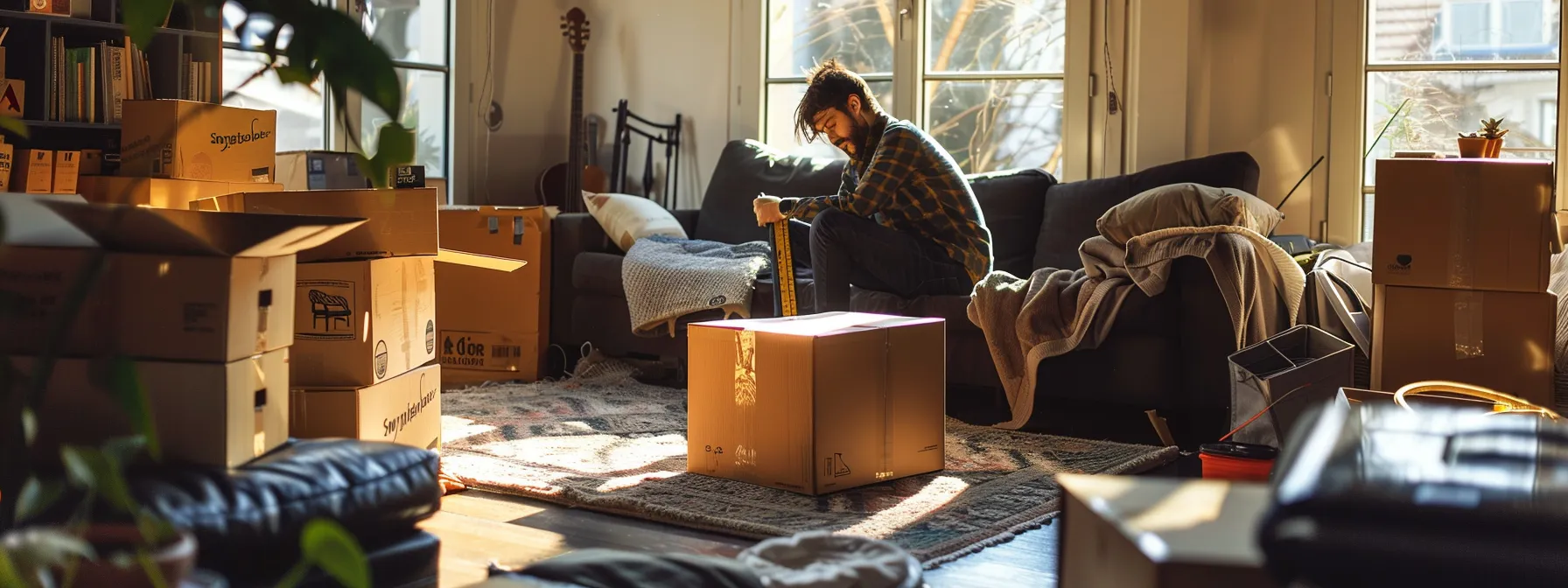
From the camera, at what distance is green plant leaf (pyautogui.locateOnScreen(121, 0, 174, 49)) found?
2.06 feet

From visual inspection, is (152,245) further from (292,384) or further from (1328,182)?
(1328,182)

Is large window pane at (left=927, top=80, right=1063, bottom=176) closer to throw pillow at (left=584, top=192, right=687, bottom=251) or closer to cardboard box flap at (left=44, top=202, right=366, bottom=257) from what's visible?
throw pillow at (left=584, top=192, right=687, bottom=251)

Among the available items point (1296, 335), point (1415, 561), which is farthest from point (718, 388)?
point (1415, 561)

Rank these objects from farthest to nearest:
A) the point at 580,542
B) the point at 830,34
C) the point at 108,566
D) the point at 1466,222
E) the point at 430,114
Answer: the point at 430,114 → the point at 830,34 → the point at 1466,222 → the point at 580,542 → the point at 108,566

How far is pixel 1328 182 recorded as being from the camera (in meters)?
4.21

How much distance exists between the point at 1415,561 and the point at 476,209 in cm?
379

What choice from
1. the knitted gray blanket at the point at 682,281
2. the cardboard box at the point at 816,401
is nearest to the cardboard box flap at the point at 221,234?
the cardboard box at the point at 816,401

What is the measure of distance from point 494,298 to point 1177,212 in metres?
2.24

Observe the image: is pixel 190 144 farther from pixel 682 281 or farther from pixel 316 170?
pixel 682 281

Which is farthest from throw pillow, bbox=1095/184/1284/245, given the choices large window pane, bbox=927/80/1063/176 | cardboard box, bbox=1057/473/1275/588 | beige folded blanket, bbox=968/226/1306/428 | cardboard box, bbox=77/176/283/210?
cardboard box, bbox=77/176/283/210

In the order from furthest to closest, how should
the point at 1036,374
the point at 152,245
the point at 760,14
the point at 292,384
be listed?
1. the point at 760,14
2. the point at 1036,374
3. the point at 292,384
4. the point at 152,245

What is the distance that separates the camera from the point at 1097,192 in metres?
4.02

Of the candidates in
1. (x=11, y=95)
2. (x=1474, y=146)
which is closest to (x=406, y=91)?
(x=11, y=95)

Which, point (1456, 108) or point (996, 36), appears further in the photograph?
point (996, 36)
